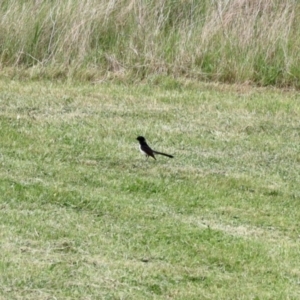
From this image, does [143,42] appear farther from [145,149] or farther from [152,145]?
[145,149]

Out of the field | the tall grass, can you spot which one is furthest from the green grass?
the tall grass

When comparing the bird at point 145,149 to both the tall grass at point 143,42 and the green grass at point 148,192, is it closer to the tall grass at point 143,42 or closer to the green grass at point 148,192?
the green grass at point 148,192

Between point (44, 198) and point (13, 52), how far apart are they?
15.8 ft

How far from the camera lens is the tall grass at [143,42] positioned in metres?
12.1

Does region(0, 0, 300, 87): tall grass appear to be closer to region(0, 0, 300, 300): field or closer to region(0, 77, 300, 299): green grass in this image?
region(0, 0, 300, 300): field

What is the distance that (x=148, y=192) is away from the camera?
8.09 m

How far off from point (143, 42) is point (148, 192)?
4.53 m

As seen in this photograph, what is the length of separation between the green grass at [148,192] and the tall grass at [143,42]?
1.15ft

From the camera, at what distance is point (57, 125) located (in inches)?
391

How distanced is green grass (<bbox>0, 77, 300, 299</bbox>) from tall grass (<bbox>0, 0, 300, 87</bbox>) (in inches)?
13.8

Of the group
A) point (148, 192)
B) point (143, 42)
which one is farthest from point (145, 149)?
point (143, 42)

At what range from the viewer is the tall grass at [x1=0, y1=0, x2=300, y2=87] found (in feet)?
39.8

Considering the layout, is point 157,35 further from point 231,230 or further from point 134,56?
point 231,230

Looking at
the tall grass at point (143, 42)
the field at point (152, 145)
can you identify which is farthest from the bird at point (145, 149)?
the tall grass at point (143, 42)
